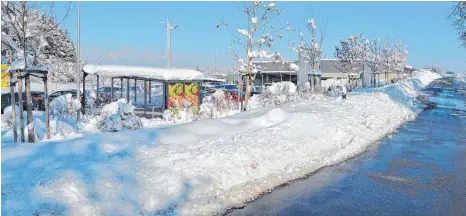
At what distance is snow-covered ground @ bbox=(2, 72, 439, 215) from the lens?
212 inches

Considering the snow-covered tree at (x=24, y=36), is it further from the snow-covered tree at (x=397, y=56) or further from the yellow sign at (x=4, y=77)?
the snow-covered tree at (x=397, y=56)

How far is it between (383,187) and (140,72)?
12.9m

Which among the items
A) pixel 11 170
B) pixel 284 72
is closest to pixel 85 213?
pixel 11 170

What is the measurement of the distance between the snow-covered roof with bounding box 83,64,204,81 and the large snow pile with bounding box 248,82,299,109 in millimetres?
4565

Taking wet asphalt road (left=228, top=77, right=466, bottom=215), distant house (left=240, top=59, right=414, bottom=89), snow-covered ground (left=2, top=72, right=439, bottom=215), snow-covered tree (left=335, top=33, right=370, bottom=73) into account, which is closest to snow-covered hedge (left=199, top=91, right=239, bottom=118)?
snow-covered ground (left=2, top=72, right=439, bottom=215)

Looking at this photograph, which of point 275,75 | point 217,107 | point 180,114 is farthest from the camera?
point 275,75

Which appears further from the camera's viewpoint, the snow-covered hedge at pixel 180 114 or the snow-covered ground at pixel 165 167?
the snow-covered hedge at pixel 180 114

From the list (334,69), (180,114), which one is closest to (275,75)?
(334,69)

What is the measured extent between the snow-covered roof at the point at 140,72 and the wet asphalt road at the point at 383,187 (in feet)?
30.9

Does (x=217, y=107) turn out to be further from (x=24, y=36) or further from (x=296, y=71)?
(x=296, y=71)

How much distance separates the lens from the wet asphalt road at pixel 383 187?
19.6 ft

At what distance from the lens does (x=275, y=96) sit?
22609 mm

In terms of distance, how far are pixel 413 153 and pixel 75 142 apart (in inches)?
303

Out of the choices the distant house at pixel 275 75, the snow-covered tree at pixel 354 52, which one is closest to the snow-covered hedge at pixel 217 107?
the distant house at pixel 275 75
